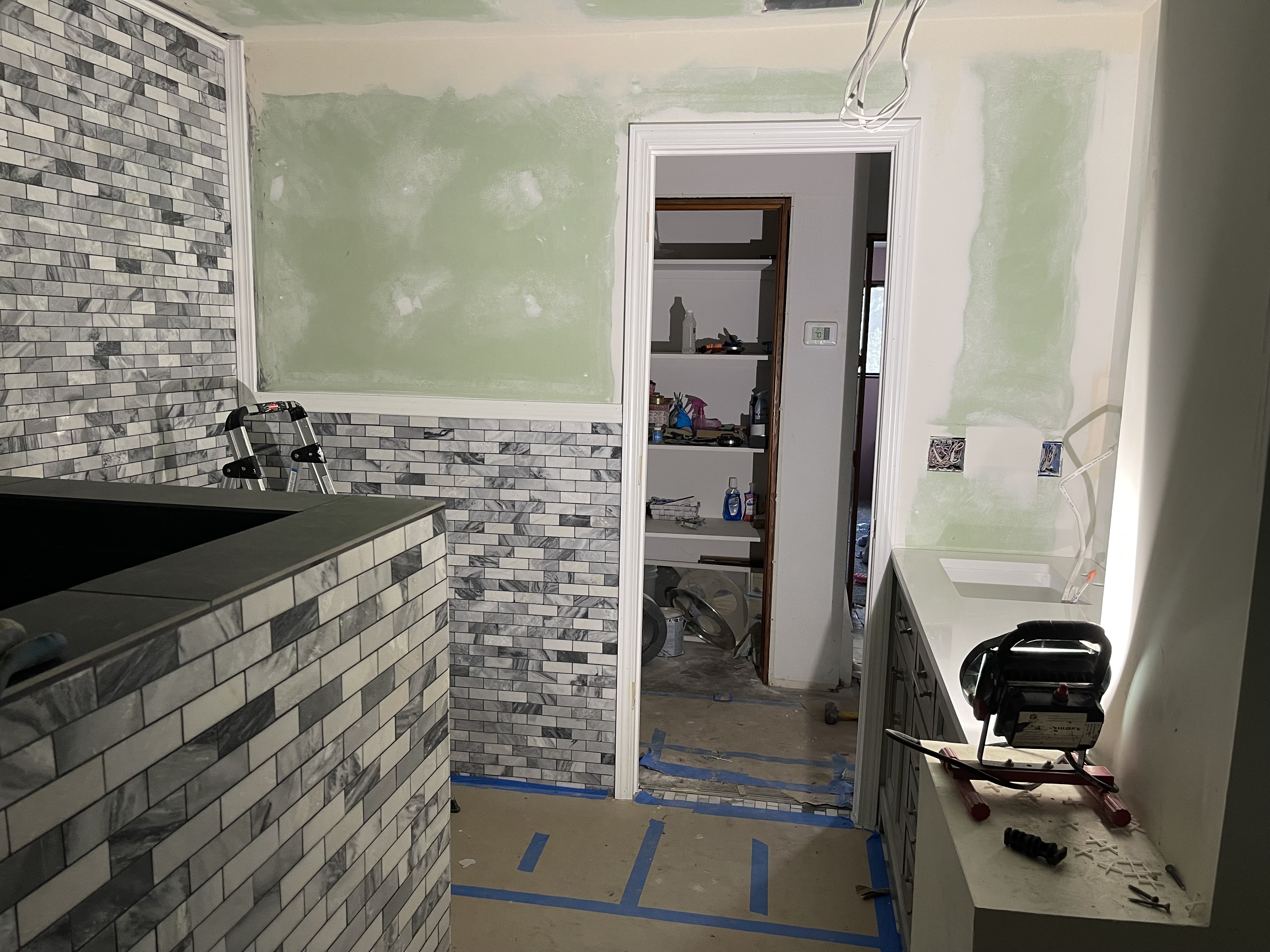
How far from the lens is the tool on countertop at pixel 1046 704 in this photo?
1302 millimetres

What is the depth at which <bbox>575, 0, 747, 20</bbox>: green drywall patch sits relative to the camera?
2.48 meters

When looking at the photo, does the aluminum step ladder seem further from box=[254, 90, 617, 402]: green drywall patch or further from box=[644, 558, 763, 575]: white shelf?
box=[644, 558, 763, 575]: white shelf

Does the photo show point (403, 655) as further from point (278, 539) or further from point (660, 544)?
point (660, 544)

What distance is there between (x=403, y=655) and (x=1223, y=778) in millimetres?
977

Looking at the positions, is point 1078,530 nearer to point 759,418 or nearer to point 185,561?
point 759,418

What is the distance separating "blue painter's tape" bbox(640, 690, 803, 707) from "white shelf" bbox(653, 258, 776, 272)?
2051 millimetres

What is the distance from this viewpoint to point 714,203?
396 cm

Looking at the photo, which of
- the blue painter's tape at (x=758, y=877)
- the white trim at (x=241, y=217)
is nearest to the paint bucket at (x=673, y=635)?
the blue painter's tape at (x=758, y=877)

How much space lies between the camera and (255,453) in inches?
122

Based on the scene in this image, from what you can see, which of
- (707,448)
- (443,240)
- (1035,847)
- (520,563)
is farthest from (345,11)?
(1035,847)

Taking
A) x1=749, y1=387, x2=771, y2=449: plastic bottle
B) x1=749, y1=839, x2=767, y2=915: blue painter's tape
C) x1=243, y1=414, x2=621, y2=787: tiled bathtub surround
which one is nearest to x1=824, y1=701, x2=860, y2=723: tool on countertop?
x1=749, y1=839, x2=767, y2=915: blue painter's tape

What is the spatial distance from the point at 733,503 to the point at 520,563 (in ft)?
6.15

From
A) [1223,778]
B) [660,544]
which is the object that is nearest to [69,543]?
[1223,778]

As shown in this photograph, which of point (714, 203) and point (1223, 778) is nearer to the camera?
point (1223, 778)
